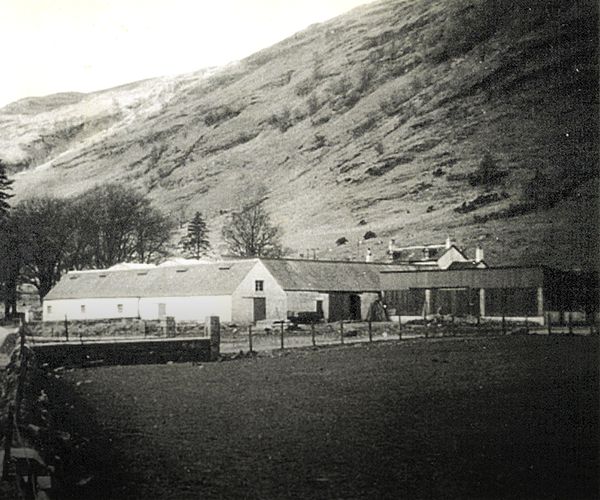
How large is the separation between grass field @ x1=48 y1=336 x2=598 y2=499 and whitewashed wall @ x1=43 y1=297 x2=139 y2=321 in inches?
1391

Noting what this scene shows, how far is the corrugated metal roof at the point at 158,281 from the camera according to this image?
5181 centimetres

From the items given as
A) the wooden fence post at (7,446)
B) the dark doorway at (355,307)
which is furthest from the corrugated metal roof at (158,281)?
the wooden fence post at (7,446)

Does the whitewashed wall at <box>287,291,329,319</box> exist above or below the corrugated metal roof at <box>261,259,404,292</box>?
below

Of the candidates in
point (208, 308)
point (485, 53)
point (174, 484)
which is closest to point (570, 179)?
point (208, 308)

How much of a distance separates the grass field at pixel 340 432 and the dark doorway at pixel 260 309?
97.3 feet

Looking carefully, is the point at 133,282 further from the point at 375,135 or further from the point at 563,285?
the point at 375,135

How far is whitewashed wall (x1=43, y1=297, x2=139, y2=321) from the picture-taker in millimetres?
55125

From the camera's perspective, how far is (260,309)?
50.5 m

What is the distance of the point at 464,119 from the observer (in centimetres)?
13200

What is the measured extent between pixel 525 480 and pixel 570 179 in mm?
77391

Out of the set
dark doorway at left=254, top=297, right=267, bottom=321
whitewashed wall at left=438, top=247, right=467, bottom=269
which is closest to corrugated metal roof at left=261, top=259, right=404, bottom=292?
dark doorway at left=254, top=297, right=267, bottom=321

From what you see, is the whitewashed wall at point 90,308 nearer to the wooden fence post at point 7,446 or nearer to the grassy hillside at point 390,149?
the grassy hillside at point 390,149

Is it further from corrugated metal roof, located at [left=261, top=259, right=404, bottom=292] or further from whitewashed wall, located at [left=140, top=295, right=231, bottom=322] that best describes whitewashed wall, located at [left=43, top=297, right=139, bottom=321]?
corrugated metal roof, located at [left=261, top=259, right=404, bottom=292]

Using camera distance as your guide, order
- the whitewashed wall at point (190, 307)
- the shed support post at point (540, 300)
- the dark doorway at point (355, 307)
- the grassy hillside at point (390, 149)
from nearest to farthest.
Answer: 1. the shed support post at point (540, 300)
2. the whitewashed wall at point (190, 307)
3. the dark doorway at point (355, 307)
4. the grassy hillside at point (390, 149)
